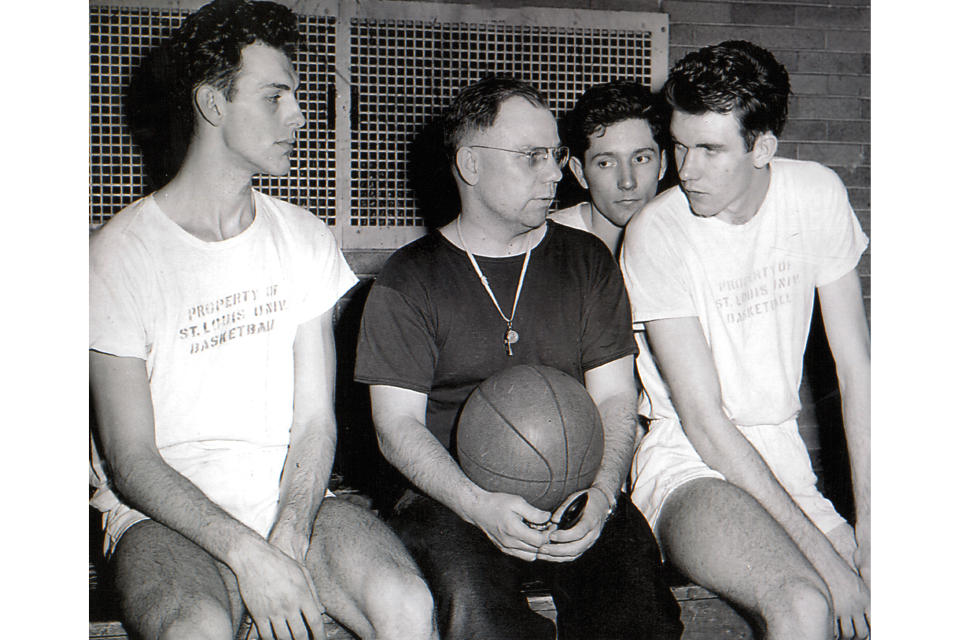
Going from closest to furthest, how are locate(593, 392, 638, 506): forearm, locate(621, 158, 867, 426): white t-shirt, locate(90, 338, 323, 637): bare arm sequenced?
locate(90, 338, 323, 637): bare arm, locate(593, 392, 638, 506): forearm, locate(621, 158, 867, 426): white t-shirt

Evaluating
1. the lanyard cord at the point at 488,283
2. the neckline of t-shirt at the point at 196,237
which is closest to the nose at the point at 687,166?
the lanyard cord at the point at 488,283

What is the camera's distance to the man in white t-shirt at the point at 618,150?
120 inches

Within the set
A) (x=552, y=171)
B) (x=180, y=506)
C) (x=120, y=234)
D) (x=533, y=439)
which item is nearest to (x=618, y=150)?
(x=552, y=171)

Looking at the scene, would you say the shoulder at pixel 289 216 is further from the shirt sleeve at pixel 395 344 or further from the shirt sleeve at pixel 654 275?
the shirt sleeve at pixel 654 275

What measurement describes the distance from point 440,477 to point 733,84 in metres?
1.53

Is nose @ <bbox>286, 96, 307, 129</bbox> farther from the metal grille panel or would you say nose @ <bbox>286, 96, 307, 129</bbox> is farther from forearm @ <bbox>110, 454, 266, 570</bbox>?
forearm @ <bbox>110, 454, 266, 570</bbox>

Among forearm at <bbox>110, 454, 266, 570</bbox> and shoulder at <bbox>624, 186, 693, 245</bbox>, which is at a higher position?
shoulder at <bbox>624, 186, 693, 245</bbox>

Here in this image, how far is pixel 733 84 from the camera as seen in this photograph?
101 inches

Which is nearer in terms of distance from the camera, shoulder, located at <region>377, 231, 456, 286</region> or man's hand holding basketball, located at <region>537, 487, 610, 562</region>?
man's hand holding basketball, located at <region>537, 487, 610, 562</region>

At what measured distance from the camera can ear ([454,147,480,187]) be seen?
2660mm

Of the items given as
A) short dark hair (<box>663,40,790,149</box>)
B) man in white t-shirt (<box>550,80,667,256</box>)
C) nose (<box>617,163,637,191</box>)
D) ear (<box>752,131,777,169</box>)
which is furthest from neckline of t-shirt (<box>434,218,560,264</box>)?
ear (<box>752,131,777,169</box>)

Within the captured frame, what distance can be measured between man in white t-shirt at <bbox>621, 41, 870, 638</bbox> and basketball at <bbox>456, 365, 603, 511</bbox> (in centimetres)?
47

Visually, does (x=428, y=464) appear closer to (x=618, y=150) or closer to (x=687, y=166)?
(x=687, y=166)
